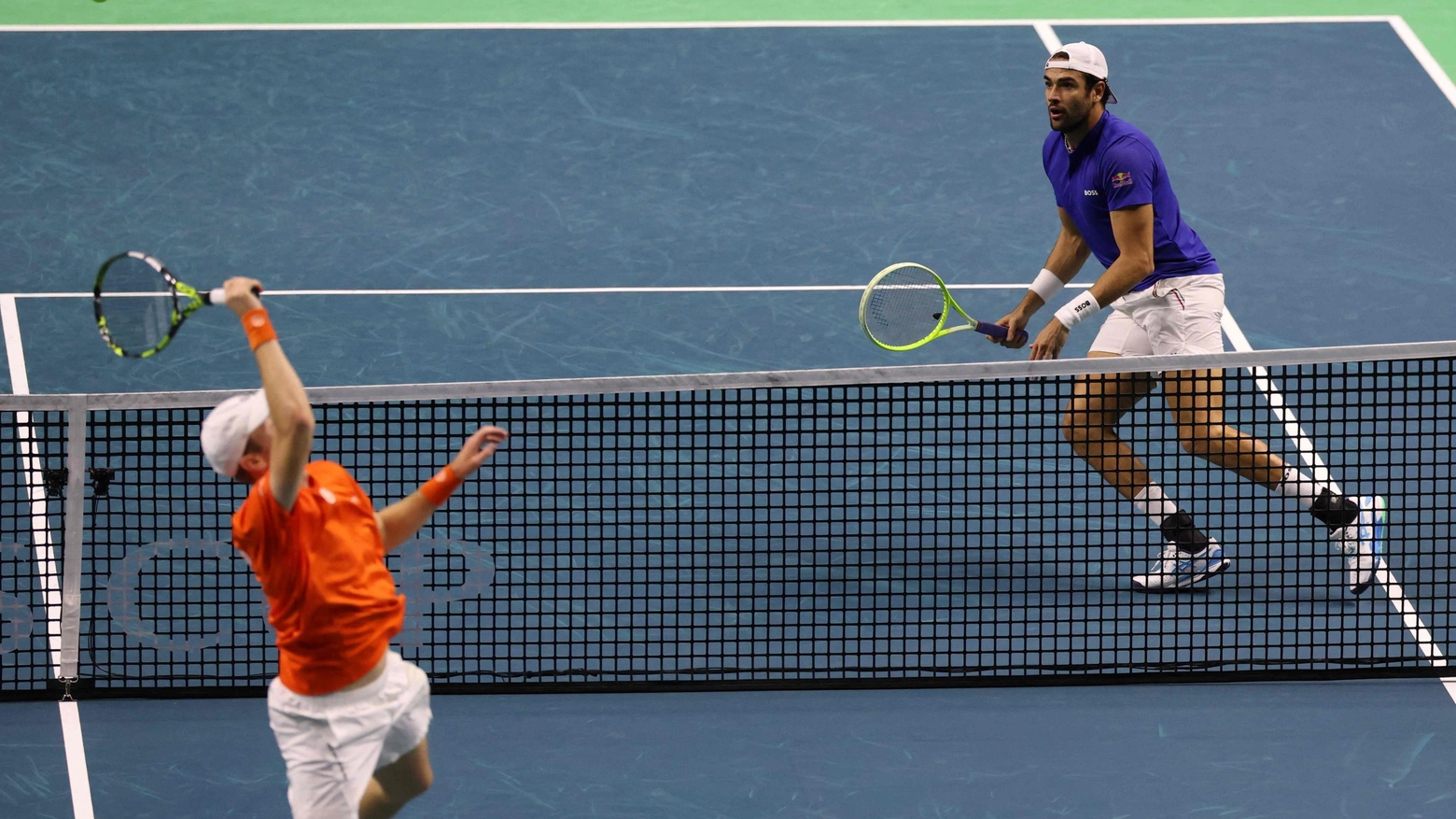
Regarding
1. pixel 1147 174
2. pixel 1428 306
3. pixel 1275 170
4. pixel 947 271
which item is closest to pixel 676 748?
pixel 1147 174

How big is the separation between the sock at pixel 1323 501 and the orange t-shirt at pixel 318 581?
3482mm

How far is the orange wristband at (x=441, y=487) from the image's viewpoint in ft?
14.9

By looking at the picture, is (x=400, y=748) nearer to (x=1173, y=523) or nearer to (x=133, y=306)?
(x=133, y=306)

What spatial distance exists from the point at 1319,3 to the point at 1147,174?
24.8ft

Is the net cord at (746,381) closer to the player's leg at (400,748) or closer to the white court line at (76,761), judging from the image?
the white court line at (76,761)

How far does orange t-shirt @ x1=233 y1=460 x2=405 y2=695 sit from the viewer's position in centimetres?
423

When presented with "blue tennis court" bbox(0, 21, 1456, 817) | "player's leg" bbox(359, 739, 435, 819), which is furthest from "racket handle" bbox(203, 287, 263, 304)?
"blue tennis court" bbox(0, 21, 1456, 817)

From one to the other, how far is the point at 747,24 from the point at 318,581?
946 cm

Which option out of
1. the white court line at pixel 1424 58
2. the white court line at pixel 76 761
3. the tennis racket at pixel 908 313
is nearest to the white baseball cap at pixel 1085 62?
the tennis racket at pixel 908 313

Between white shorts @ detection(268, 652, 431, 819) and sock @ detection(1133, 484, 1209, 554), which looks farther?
sock @ detection(1133, 484, 1209, 554)

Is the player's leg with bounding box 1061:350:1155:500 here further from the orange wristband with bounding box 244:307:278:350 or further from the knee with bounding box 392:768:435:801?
the orange wristband with bounding box 244:307:278:350

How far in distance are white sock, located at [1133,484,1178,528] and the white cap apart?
350 cm

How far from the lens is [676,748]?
5.93 m

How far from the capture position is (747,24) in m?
13.2
